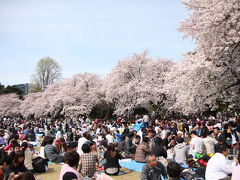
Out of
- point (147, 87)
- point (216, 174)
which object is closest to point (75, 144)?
point (216, 174)

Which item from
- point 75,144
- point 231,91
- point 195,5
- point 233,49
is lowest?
point 75,144

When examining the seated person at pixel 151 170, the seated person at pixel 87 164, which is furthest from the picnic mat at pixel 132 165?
the seated person at pixel 151 170

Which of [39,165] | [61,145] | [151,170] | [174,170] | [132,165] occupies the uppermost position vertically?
[174,170]

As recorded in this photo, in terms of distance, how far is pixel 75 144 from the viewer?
37.6 feet

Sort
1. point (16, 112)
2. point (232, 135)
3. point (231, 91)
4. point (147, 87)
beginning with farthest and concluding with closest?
point (16, 112) < point (147, 87) < point (231, 91) < point (232, 135)

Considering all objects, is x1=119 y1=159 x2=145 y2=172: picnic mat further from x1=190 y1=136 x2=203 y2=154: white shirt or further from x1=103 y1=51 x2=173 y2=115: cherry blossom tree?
x1=103 y1=51 x2=173 y2=115: cherry blossom tree

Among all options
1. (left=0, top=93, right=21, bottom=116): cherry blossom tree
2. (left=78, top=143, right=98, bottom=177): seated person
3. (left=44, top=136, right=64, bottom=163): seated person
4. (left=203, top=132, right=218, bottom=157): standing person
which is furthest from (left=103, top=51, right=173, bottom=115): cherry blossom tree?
(left=0, top=93, right=21, bottom=116): cherry blossom tree

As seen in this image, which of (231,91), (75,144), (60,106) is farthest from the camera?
(60,106)

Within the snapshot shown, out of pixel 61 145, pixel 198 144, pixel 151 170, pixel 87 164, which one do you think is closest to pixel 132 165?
pixel 198 144

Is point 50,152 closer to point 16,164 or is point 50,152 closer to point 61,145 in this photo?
point 61,145

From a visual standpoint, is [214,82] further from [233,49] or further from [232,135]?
[232,135]

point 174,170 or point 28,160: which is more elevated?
point 174,170

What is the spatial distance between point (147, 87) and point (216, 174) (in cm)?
2301

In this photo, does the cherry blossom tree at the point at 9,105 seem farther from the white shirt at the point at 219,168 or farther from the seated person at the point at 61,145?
the white shirt at the point at 219,168
